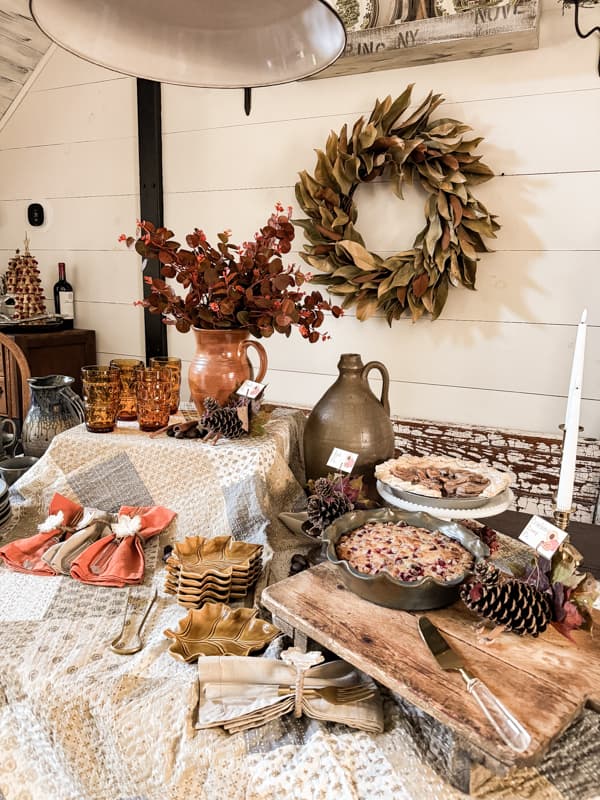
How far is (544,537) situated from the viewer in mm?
780

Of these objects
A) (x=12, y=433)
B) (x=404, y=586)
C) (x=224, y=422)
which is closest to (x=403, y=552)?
(x=404, y=586)

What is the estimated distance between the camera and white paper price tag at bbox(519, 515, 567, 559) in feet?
2.51

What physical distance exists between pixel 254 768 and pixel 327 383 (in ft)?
Answer: 5.24

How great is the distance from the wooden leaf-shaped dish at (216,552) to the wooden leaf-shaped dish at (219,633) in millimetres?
113

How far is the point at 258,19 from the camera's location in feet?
2.89

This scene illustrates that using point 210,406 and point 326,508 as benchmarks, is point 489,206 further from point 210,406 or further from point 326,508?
point 326,508

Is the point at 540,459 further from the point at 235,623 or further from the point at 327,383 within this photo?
the point at 235,623

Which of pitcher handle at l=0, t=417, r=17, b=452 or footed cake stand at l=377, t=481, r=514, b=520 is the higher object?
footed cake stand at l=377, t=481, r=514, b=520

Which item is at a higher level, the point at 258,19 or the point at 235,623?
the point at 258,19

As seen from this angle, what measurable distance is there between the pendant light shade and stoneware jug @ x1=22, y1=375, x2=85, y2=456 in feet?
2.52

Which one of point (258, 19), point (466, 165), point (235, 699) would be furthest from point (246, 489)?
point (466, 165)

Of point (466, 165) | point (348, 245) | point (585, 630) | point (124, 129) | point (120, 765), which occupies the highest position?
point (124, 129)

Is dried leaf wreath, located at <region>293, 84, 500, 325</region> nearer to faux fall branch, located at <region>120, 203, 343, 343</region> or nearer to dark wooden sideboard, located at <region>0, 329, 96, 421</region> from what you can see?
faux fall branch, located at <region>120, 203, 343, 343</region>

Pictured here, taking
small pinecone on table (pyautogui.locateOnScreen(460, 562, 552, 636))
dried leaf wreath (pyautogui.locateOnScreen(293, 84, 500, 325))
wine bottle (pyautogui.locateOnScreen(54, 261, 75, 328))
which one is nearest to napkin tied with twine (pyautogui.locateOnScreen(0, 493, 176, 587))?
small pinecone on table (pyautogui.locateOnScreen(460, 562, 552, 636))
